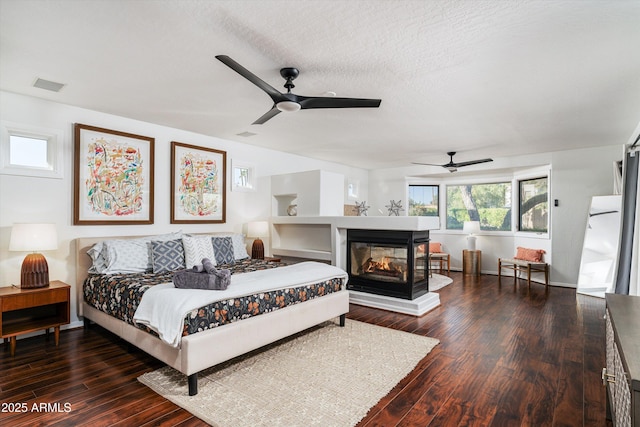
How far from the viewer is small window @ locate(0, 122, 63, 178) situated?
3.39 metres

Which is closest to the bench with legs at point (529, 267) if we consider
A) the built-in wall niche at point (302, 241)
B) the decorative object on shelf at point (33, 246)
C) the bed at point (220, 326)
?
the built-in wall niche at point (302, 241)

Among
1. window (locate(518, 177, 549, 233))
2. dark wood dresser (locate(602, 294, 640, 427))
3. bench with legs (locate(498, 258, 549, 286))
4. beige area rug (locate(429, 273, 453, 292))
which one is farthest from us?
window (locate(518, 177, 549, 233))

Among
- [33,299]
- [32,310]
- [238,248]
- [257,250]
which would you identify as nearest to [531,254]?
[257,250]

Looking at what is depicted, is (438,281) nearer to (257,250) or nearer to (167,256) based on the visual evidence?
(257,250)

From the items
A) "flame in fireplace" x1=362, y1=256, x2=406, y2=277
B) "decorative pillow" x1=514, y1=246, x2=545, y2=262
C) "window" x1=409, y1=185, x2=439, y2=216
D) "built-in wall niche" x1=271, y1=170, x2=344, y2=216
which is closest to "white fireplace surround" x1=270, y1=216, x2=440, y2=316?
"built-in wall niche" x1=271, y1=170, x2=344, y2=216

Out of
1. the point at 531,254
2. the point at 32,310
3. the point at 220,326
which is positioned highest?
the point at 531,254

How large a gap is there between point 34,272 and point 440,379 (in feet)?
12.9

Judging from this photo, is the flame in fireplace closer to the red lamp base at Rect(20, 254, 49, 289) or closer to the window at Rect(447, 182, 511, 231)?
the red lamp base at Rect(20, 254, 49, 289)

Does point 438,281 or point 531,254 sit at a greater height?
point 531,254

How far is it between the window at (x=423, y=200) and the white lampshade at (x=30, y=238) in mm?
7300

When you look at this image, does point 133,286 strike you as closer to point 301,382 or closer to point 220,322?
point 220,322

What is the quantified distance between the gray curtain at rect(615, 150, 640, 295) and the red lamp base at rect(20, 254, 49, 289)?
23.0 feet

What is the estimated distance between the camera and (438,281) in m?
6.47

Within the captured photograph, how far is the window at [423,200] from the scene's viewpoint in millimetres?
8484
